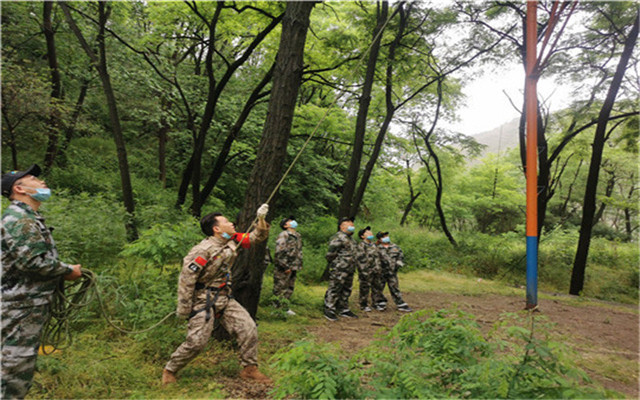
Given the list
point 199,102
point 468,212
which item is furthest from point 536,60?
point 468,212

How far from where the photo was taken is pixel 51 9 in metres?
12.4

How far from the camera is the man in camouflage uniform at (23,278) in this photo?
2.80 metres

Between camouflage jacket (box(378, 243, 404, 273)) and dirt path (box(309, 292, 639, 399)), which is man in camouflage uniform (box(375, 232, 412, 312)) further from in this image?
dirt path (box(309, 292, 639, 399))

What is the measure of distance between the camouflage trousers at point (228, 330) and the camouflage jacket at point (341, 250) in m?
3.84

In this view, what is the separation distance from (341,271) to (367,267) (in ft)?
3.43

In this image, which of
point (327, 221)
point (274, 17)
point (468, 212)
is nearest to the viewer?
point (274, 17)

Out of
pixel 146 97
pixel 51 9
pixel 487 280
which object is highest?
pixel 51 9

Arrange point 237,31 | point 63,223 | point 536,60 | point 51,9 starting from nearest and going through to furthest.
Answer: point 63,223 → point 536,60 → point 237,31 → point 51,9

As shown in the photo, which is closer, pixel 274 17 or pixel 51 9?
→ pixel 274 17

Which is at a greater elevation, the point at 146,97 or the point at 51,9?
the point at 51,9

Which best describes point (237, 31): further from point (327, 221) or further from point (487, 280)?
point (487, 280)

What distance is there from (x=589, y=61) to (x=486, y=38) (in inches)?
159

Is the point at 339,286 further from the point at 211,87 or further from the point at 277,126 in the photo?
the point at 211,87

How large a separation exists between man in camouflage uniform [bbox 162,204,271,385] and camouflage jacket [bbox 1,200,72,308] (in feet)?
3.91
